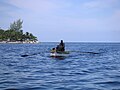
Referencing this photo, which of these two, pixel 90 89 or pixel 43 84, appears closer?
pixel 90 89

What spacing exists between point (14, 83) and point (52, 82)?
2980 millimetres

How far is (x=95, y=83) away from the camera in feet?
62.3

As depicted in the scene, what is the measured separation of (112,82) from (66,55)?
2857 cm

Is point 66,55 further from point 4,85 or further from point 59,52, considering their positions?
point 4,85

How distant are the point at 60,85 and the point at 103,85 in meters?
3.26

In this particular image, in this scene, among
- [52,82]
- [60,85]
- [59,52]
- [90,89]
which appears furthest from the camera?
[59,52]

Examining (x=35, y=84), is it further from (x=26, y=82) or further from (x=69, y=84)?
(x=69, y=84)

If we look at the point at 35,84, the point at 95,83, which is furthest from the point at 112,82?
the point at 35,84

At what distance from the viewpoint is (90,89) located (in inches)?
662

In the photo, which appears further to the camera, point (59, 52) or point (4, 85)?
point (59, 52)

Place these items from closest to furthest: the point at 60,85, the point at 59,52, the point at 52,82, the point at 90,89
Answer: the point at 90,89 → the point at 60,85 → the point at 52,82 → the point at 59,52

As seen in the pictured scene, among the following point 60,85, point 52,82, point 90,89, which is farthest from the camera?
point 52,82

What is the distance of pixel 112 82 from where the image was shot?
19.8m

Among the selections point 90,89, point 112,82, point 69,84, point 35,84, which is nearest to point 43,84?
point 35,84
